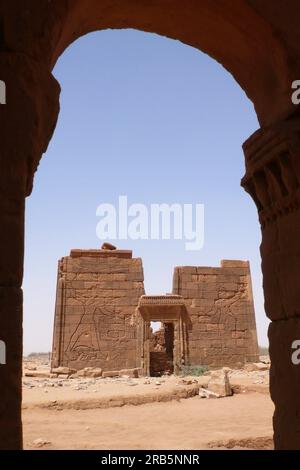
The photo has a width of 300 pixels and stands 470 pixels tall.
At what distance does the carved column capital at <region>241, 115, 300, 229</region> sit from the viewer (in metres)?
3.65

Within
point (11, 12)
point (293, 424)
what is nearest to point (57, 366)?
point (293, 424)

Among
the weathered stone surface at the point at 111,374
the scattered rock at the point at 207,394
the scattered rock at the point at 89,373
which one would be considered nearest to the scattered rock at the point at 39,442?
the scattered rock at the point at 207,394

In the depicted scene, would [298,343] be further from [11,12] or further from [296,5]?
[11,12]

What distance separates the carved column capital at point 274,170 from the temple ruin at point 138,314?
1414cm

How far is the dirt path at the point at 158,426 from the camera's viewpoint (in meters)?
6.65

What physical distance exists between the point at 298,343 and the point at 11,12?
3146 mm

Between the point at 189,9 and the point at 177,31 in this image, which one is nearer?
the point at 189,9

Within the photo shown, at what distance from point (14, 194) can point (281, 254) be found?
95.1 inches

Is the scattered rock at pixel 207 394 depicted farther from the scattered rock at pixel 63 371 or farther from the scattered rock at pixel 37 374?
the scattered rock at pixel 37 374

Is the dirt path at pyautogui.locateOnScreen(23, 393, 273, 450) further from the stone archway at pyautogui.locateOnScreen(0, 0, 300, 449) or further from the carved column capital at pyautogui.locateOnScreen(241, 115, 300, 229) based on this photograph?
the carved column capital at pyautogui.locateOnScreen(241, 115, 300, 229)

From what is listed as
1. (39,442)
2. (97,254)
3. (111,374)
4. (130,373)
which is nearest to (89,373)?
(111,374)

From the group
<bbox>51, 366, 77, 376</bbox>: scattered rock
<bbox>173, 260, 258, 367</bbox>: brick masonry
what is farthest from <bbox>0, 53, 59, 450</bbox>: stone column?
<bbox>173, 260, 258, 367</bbox>: brick masonry

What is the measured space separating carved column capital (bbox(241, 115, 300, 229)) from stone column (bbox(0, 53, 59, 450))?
2.05 m
